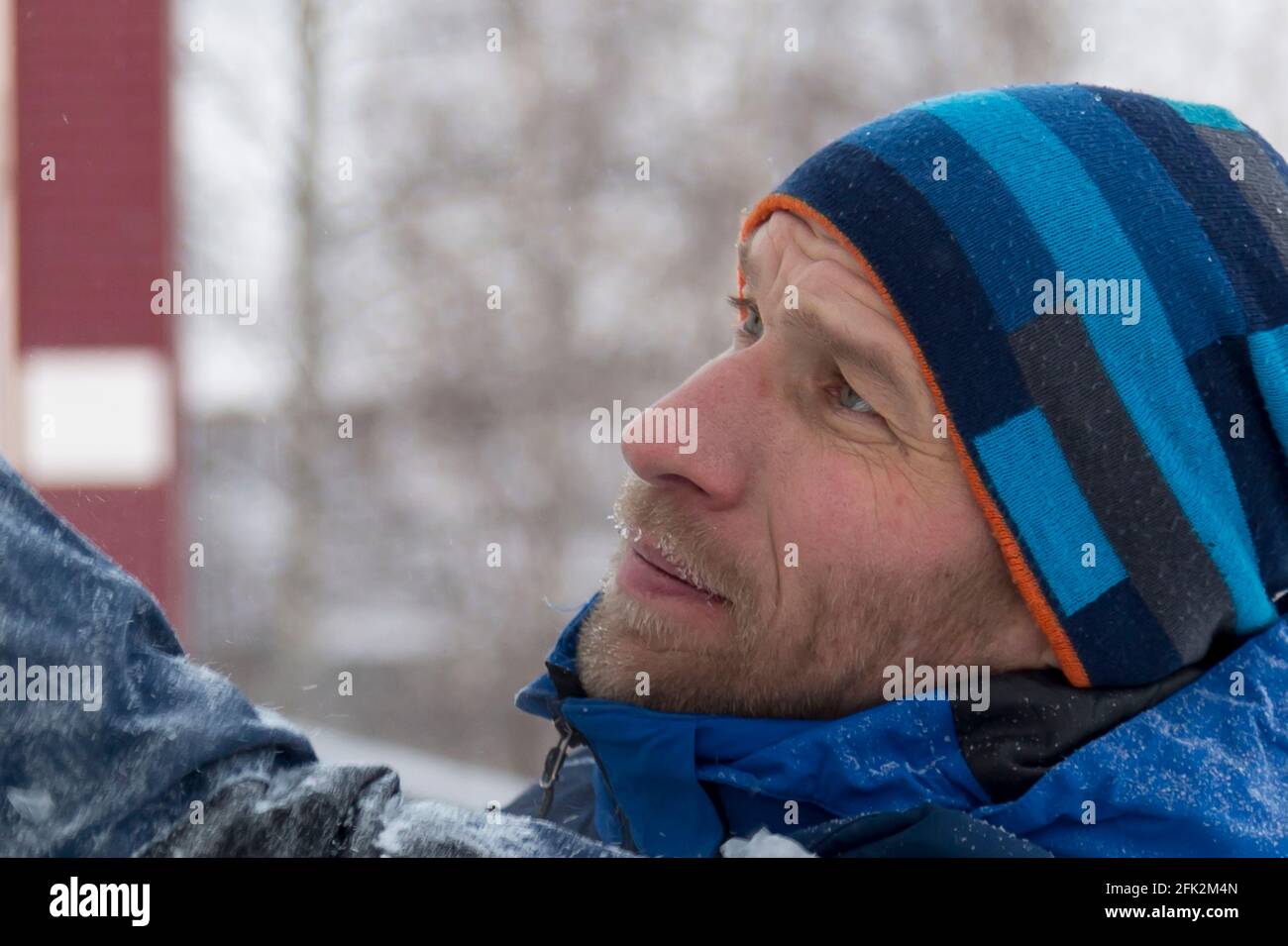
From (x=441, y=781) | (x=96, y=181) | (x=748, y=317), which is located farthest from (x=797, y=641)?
(x=96, y=181)

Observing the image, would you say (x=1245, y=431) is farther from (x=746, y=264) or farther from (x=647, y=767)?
(x=647, y=767)

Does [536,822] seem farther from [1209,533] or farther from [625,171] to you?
[625,171]

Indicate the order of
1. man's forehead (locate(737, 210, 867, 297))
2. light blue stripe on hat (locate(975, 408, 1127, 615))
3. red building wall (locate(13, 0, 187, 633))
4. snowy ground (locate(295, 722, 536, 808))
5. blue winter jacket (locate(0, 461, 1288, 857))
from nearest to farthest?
blue winter jacket (locate(0, 461, 1288, 857)) → light blue stripe on hat (locate(975, 408, 1127, 615)) → man's forehead (locate(737, 210, 867, 297)) → snowy ground (locate(295, 722, 536, 808)) → red building wall (locate(13, 0, 187, 633))

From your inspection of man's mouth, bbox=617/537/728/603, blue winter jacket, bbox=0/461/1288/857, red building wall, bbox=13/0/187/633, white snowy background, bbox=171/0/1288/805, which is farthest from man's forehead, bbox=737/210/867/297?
white snowy background, bbox=171/0/1288/805

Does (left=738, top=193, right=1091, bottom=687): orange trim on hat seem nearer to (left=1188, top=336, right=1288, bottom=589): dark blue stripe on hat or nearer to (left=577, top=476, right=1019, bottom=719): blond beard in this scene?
(left=577, top=476, right=1019, bottom=719): blond beard

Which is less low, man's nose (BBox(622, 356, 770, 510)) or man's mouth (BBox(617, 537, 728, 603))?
man's nose (BBox(622, 356, 770, 510))

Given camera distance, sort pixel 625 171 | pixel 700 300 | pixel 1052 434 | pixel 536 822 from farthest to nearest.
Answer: pixel 625 171, pixel 700 300, pixel 1052 434, pixel 536 822

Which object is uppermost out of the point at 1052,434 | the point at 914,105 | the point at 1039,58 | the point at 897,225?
the point at 1039,58

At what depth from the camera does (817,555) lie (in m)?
1.29

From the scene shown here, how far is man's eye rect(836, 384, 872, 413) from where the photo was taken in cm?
133

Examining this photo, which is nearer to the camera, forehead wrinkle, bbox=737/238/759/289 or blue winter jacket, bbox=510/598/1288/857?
blue winter jacket, bbox=510/598/1288/857

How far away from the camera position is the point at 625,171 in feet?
17.6

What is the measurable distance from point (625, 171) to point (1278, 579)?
14.0 feet
